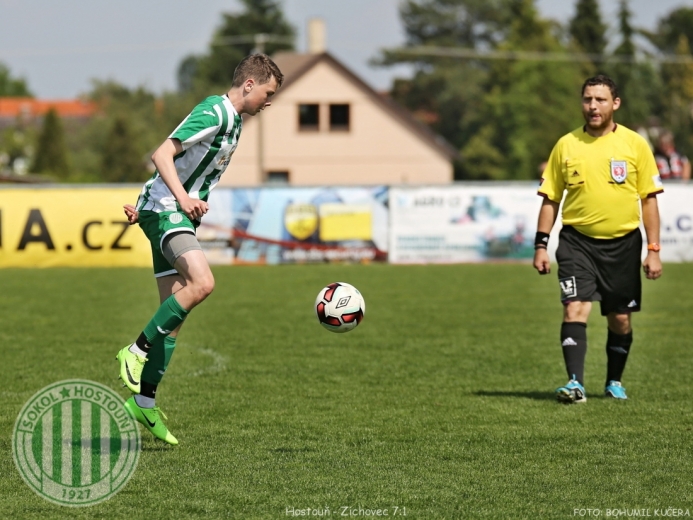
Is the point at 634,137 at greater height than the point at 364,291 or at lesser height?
greater

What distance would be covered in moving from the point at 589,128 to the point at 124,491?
413 cm

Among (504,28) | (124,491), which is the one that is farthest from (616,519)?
(504,28)

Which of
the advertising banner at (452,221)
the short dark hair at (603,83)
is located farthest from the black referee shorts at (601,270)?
the advertising banner at (452,221)

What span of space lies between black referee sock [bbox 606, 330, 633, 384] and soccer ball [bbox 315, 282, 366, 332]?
6.51 ft

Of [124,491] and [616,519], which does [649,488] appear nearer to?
[616,519]

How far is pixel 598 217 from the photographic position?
24.2ft

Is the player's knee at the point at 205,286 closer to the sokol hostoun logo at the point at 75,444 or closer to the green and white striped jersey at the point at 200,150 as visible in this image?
the green and white striped jersey at the point at 200,150

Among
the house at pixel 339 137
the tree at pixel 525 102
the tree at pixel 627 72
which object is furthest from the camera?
the tree at pixel 525 102

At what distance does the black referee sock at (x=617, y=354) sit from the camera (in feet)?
25.2

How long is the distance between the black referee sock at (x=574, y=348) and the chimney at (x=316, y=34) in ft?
149

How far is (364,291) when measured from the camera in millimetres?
15922

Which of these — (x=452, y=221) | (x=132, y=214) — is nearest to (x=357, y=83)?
(x=452, y=221)

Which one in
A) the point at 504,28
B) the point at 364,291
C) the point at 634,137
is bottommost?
the point at 364,291

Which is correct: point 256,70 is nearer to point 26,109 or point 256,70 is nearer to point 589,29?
point 589,29
